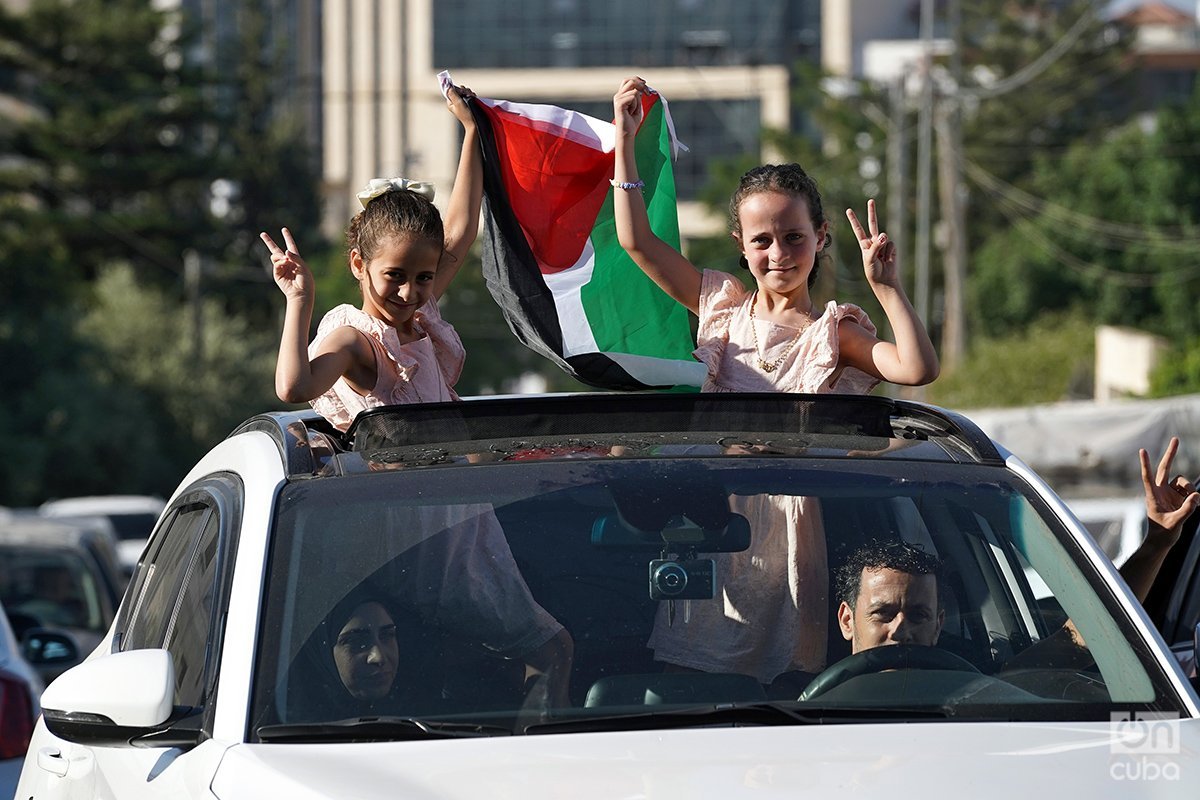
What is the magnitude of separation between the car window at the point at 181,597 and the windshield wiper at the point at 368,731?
277 millimetres

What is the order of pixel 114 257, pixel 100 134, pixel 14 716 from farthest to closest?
pixel 114 257, pixel 100 134, pixel 14 716

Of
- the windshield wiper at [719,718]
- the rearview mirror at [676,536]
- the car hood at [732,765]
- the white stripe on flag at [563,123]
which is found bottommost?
the car hood at [732,765]

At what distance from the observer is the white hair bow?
495 cm

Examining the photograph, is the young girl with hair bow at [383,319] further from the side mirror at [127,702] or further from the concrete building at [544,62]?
the concrete building at [544,62]

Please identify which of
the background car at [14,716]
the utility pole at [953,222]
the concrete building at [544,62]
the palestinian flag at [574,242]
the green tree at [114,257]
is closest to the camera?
the palestinian flag at [574,242]

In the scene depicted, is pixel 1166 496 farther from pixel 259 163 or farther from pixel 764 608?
pixel 259 163

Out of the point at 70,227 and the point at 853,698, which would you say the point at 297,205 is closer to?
the point at 70,227

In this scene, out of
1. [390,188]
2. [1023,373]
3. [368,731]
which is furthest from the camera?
[1023,373]

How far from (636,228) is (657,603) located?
1.83 metres

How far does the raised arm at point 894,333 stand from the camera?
442 centimetres

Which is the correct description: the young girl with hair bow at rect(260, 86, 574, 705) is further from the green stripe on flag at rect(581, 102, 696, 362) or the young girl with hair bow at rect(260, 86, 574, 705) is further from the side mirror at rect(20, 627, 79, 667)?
the side mirror at rect(20, 627, 79, 667)

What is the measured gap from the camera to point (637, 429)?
3998 millimetres

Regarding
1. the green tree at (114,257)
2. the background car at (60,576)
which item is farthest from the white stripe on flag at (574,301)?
the green tree at (114,257)

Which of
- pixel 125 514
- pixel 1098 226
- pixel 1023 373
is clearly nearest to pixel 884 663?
pixel 125 514
